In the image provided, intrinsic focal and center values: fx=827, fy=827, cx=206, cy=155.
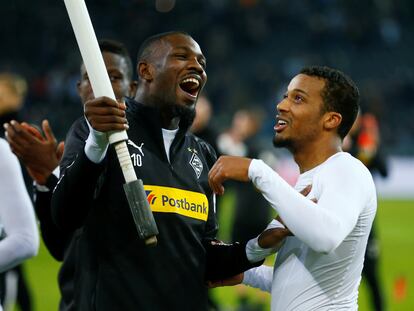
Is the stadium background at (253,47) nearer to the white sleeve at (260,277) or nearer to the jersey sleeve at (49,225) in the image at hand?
the jersey sleeve at (49,225)

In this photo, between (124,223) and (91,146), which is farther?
(124,223)

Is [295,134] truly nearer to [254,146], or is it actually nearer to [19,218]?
[19,218]

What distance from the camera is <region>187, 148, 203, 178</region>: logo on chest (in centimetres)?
355

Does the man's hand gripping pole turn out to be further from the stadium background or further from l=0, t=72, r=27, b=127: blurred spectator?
the stadium background

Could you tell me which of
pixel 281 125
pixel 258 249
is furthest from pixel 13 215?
pixel 281 125

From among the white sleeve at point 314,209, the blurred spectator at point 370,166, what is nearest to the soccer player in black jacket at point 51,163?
the white sleeve at point 314,209

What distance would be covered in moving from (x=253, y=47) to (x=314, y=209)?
19.1m

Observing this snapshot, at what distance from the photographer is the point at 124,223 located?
10.6 feet

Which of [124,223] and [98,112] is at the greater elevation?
[98,112]

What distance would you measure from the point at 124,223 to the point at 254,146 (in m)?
5.81

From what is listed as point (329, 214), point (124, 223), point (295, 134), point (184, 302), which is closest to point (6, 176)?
point (124, 223)

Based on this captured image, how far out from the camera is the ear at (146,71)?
11.6 feet

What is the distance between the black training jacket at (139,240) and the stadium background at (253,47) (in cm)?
1335

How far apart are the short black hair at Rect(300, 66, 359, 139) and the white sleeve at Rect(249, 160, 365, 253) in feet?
1.41
